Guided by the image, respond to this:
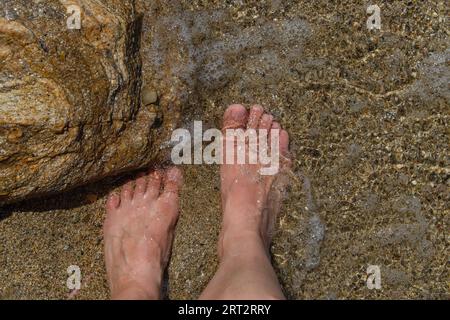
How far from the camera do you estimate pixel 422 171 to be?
8.17 ft

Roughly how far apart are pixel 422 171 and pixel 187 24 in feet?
4.31

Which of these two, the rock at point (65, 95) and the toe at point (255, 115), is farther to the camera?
the toe at point (255, 115)

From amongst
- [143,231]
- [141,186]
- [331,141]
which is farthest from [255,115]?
[143,231]

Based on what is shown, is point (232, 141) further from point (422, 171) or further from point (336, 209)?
point (422, 171)

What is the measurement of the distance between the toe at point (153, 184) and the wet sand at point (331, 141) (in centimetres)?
31

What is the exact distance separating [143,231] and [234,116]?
0.77m

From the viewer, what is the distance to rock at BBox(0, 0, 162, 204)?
7.04 feet

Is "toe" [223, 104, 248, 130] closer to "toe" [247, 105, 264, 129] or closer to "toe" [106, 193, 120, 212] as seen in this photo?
"toe" [247, 105, 264, 129]

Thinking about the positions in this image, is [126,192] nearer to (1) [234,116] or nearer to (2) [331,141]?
(1) [234,116]

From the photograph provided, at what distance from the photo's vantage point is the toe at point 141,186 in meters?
2.69

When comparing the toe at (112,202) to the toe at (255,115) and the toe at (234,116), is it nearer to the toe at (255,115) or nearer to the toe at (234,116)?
the toe at (234,116)

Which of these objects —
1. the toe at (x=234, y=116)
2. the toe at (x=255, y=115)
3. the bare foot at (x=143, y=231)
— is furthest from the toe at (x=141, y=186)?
the toe at (x=255, y=115)

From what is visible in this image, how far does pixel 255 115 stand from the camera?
2582 mm
